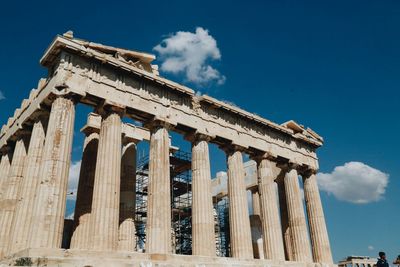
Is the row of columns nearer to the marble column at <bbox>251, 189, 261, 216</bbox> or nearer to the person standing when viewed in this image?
the marble column at <bbox>251, 189, 261, 216</bbox>

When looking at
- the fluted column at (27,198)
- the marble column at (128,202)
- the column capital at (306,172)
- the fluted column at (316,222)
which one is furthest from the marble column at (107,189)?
the fluted column at (316,222)

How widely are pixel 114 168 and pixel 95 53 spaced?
20.5ft

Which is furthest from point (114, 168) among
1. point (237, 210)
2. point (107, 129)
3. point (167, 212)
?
point (237, 210)

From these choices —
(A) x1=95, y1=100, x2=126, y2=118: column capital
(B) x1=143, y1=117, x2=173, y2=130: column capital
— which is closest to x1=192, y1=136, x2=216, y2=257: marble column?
(B) x1=143, y1=117, x2=173, y2=130: column capital

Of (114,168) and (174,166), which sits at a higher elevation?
(174,166)

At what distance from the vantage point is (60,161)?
57.9 feet

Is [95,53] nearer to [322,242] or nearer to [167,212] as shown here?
[167,212]

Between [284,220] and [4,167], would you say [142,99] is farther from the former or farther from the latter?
[284,220]

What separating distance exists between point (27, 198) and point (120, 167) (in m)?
4.89

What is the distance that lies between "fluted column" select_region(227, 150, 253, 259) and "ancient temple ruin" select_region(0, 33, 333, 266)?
0.21ft

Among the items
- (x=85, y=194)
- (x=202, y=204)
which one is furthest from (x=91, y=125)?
(x=202, y=204)

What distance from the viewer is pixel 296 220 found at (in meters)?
28.4

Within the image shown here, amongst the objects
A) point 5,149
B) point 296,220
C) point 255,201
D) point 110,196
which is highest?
point 5,149

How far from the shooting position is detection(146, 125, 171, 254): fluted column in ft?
64.7
